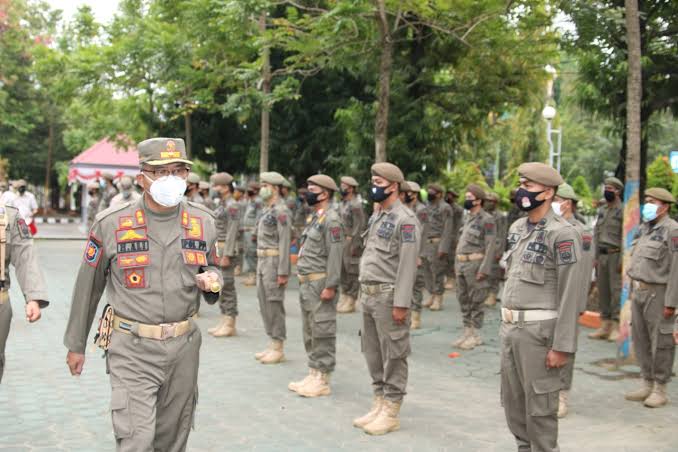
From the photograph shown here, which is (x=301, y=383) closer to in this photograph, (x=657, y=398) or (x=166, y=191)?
(x=657, y=398)

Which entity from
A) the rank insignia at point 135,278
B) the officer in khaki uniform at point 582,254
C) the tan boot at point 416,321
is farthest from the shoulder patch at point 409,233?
the tan boot at point 416,321

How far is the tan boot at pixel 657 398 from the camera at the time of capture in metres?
7.23

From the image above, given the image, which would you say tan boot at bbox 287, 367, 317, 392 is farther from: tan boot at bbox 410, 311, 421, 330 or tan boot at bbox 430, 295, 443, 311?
tan boot at bbox 430, 295, 443, 311

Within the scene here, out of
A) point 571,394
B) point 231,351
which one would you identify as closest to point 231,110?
point 231,351

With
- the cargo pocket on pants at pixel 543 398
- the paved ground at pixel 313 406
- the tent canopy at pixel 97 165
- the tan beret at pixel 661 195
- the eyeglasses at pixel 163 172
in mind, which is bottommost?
the paved ground at pixel 313 406

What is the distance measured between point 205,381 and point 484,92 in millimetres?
8708

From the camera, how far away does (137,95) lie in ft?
64.7

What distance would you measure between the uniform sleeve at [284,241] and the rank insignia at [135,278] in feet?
13.6

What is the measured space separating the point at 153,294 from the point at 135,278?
0.45ft

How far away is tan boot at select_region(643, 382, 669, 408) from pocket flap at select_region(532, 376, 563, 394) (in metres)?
2.88

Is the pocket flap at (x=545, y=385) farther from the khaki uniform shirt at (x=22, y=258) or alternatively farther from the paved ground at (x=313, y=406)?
the khaki uniform shirt at (x=22, y=258)

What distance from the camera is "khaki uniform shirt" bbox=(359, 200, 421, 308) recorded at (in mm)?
6320

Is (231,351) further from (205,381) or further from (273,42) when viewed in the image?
(273,42)

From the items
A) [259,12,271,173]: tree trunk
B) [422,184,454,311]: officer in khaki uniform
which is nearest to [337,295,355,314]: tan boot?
[422,184,454,311]: officer in khaki uniform
